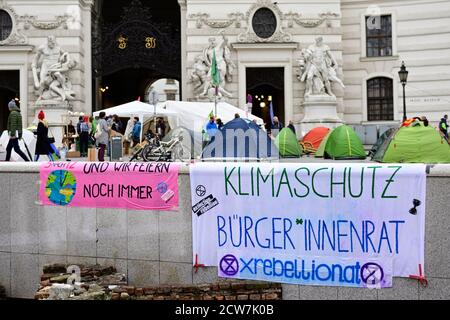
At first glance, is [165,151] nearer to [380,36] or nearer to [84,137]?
[84,137]

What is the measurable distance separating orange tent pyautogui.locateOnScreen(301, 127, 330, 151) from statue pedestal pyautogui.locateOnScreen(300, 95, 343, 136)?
1.55m

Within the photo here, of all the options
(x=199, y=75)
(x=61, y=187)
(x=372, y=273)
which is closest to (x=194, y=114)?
(x=199, y=75)

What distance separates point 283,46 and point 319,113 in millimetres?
3964

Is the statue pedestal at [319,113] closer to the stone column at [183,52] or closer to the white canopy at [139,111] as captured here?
the stone column at [183,52]

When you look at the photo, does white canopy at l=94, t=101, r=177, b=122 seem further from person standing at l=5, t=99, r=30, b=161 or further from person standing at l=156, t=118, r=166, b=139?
person standing at l=5, t=99, r=30, b=161

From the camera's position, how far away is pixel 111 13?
1503 inches

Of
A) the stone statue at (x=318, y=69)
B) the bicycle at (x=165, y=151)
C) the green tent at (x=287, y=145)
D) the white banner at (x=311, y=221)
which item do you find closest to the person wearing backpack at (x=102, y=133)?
the bicycle at (x=165, y=151)

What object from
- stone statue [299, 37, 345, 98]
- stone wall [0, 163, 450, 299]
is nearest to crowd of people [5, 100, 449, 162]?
stone statue [299, 37, 345, 98]

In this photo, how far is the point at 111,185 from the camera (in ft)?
30.3

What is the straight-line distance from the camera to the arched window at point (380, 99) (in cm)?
3112

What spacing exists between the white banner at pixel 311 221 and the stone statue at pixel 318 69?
70.2 ft

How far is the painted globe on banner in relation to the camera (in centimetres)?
956
